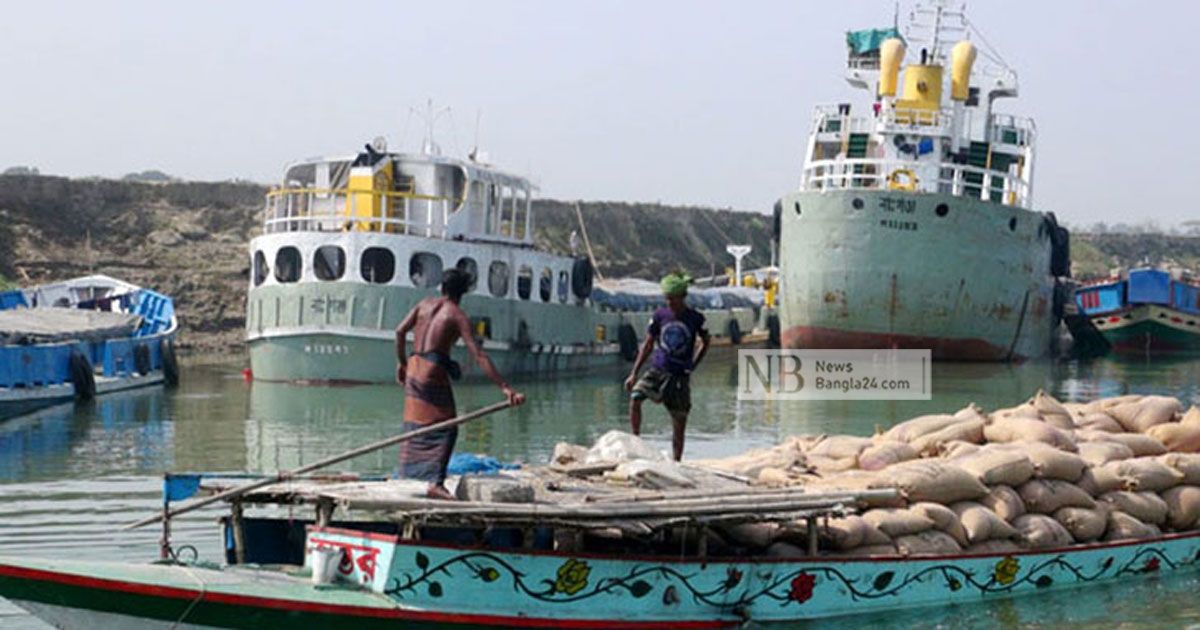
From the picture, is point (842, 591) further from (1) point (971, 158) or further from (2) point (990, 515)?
(1) point (971, 158)

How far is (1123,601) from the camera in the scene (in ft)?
32.8

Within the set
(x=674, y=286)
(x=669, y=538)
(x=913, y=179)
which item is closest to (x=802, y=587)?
(x=669, y=538)

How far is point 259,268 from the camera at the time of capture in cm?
2706

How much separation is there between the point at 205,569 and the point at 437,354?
5.55 ft

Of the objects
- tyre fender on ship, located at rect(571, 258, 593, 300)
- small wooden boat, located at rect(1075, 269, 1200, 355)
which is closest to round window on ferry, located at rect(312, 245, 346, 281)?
tyre fender on ship, located at rect(571, 258, 593, 300)

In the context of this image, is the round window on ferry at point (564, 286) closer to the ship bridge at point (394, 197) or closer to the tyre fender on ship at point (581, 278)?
the tyre fender on ship at point (581, 278)

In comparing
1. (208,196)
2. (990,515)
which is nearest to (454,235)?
(990,515)

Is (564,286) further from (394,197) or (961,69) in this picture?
(961,69)

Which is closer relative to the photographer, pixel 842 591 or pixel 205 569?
pixel 205 569

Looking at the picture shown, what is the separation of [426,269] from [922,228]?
11.0 m

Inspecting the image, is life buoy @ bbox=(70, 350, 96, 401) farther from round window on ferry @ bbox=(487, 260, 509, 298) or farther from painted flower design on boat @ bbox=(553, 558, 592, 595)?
painted flower design on boat @ bbox=(553, 558, 592, 595)

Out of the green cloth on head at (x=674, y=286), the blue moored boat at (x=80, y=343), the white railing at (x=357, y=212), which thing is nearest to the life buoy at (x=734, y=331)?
the white railing at (x=357, y=212)

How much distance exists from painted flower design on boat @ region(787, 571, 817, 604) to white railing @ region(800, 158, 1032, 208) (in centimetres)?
2422

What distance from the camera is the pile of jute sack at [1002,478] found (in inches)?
369
